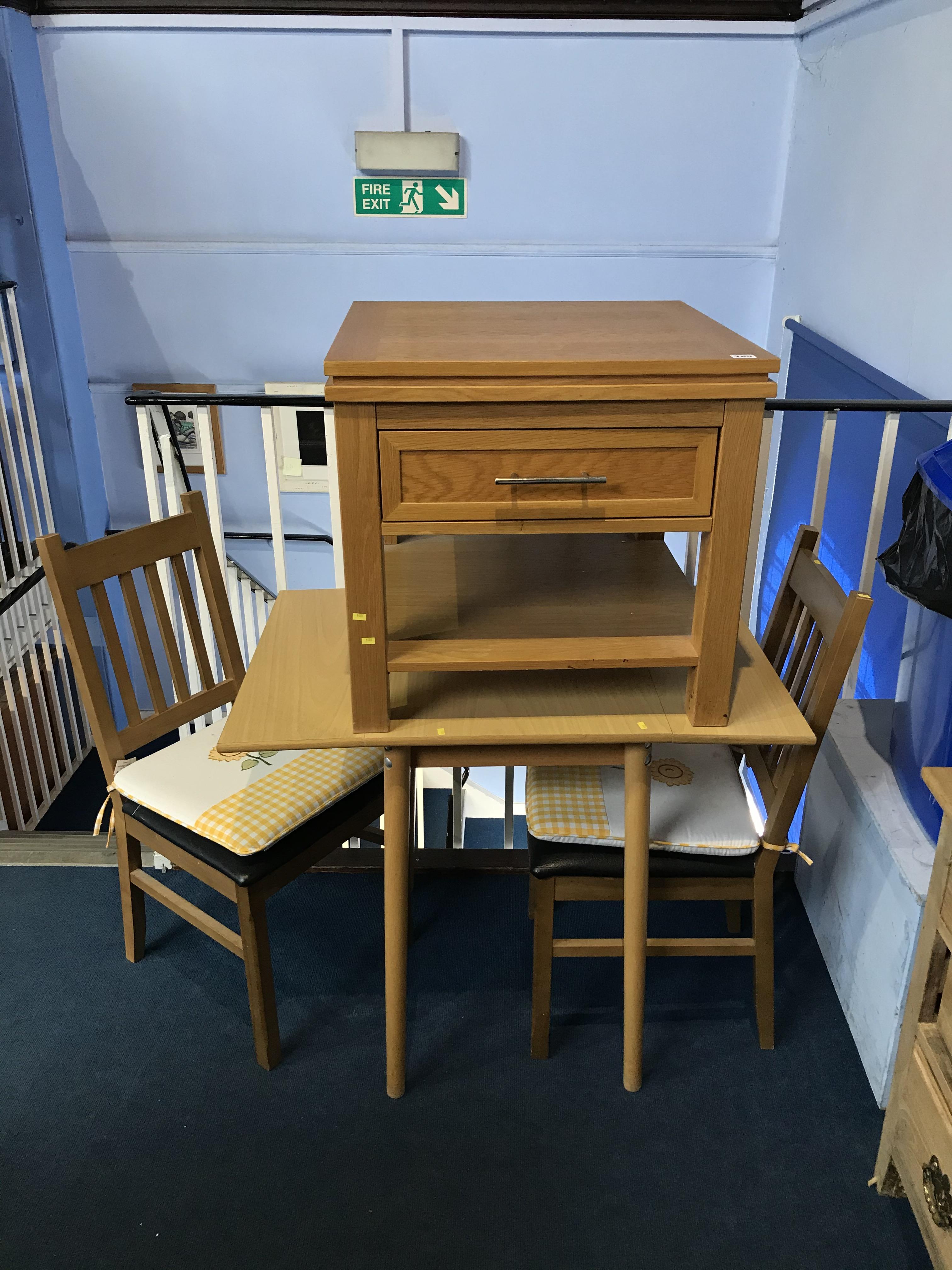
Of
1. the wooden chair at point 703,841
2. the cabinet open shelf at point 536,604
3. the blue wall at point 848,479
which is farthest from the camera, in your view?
the blue wall at point 848,479

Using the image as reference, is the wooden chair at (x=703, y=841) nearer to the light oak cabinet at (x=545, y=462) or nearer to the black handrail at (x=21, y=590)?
the light oak cabinet at (x=545, y=462)

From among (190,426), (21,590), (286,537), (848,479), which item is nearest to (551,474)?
(848,479)

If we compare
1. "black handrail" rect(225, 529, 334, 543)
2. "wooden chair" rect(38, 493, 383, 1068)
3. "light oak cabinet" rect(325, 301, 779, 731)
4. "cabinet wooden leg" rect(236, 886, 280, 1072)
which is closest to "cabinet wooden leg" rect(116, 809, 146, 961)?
"wooden chair" rect(38, 493, 383, 1068)

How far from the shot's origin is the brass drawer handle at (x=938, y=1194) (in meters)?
1.28

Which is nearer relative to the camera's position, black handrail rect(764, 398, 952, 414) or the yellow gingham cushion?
the yellow gingham cushion

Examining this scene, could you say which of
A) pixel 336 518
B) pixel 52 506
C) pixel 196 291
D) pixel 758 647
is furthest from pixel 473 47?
pixel 758 647

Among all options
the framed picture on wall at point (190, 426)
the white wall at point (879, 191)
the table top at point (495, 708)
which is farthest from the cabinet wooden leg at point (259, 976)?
the framed picture on wall at point (190, 426)

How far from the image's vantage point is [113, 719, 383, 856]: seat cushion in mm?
1676

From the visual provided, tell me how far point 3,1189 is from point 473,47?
4774 mm

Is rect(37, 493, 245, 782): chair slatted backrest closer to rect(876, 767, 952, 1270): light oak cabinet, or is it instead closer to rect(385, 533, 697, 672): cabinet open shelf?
rect(385, 533, 697, 672): cabinet open shelf

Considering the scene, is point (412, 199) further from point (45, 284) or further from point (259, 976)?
point (259, 976)

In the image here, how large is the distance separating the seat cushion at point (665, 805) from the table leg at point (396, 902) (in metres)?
0.24

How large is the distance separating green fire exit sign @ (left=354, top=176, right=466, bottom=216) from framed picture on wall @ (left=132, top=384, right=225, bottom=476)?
1257 mm

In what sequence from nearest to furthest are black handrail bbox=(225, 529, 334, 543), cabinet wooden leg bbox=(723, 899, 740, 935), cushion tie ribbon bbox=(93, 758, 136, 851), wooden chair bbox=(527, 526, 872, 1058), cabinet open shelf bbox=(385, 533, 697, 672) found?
cabinet open shelf bbox=(385, 533, 697, 672)
wooden chair bbox=(527, 526, 872, 1058)
cushion tie ribbon bbox=(93, 758, 136, 851)
cabinet wooden leg bbox=(723, 899, 740, 935)
black handrail bbox=(225, 529, 334, 543)
